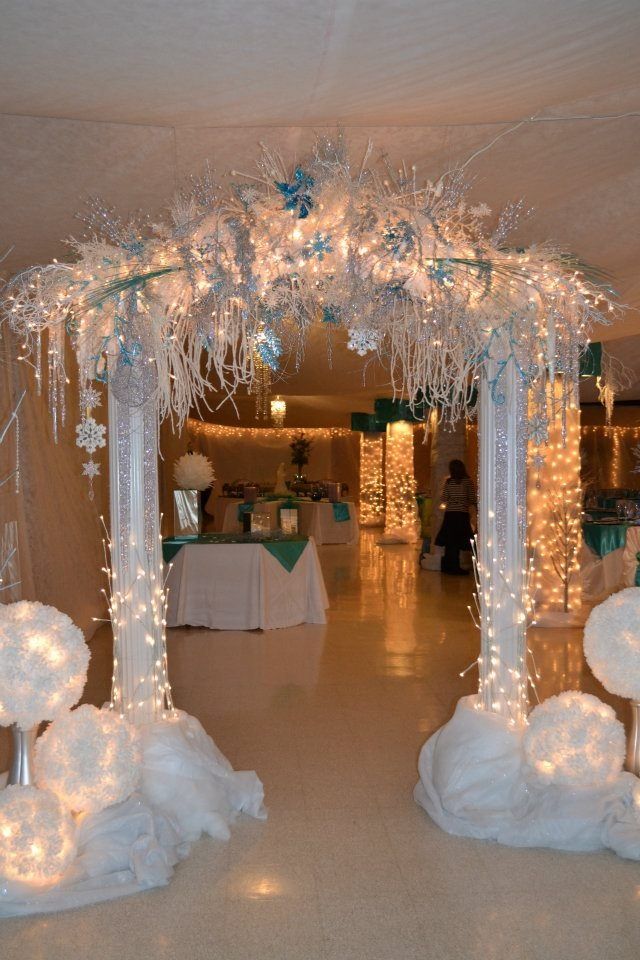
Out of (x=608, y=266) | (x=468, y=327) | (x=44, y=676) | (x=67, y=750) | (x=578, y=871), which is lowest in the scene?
(x=578, y=871)

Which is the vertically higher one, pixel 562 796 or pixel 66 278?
pixel 66 278

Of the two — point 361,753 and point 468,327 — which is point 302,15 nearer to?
point 468,327

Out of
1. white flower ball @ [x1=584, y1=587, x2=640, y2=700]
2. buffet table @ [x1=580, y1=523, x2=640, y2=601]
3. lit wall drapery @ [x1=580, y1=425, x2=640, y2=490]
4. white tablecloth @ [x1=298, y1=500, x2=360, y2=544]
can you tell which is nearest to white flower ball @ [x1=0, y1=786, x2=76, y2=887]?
white flower ball @ [x1=584, y1=587, x2=640, y2=700]

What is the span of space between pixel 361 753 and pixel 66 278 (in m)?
2.77

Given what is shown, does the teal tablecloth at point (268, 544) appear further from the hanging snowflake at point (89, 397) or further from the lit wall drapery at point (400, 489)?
the lit wall drapery at point (400, 489)

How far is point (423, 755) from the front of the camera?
3896 millimetres

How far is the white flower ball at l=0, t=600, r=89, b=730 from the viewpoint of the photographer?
3.06 m

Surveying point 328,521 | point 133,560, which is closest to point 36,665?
point 133,560

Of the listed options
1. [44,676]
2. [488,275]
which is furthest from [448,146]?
[44,676]

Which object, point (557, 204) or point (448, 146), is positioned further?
point (557, 204)

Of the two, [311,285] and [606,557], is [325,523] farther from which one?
[311,285]

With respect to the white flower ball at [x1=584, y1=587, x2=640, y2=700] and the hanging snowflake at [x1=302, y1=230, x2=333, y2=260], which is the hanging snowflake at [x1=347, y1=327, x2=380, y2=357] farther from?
the white flower ball at [x1=584, y1=587, x2=640, y2=700]

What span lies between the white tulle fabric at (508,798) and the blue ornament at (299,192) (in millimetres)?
2226

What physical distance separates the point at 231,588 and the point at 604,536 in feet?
13.2
